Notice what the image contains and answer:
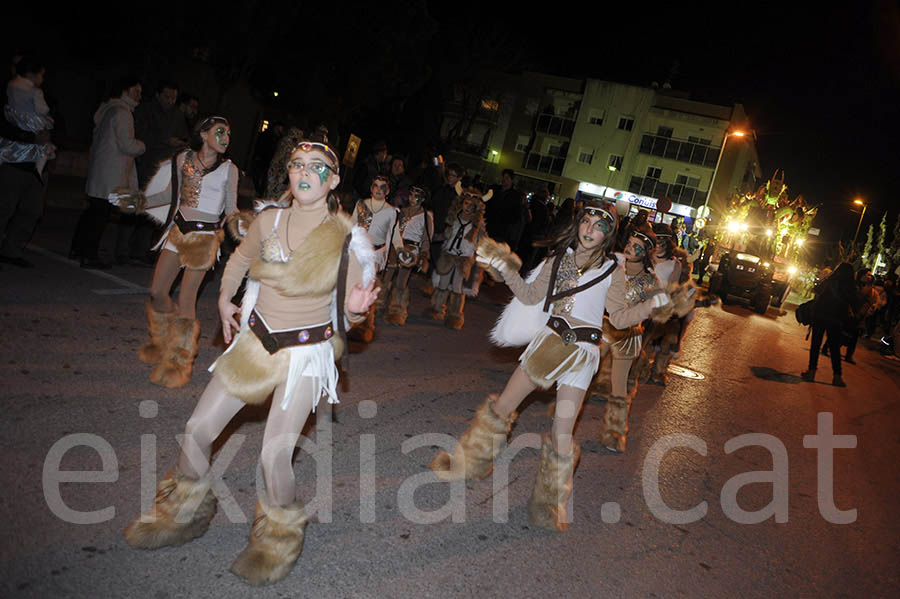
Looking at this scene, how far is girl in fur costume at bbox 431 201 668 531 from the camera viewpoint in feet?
13.7

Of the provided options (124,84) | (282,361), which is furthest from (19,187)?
(282,361)

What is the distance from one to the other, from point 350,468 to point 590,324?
1.91 meters

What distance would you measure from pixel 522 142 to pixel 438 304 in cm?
4900

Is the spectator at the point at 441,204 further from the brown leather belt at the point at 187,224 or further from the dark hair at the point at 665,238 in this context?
the brown leather belt at the point at 187,224

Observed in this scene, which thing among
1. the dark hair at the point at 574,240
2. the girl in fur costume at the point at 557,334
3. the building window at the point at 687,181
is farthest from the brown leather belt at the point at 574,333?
the building window at the point at 687,181

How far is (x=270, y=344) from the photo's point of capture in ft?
10.2

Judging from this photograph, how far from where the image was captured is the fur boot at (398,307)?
888 cm

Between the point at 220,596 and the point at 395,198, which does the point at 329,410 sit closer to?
the point at 220,596

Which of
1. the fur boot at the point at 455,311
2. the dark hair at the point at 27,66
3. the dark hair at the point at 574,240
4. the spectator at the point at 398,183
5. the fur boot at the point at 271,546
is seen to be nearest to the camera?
the fur boot at the point at 271,546

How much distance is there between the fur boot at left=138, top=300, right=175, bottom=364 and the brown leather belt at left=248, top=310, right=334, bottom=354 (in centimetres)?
230

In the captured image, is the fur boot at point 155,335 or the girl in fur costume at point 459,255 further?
the girl in fur costume at point 459,255

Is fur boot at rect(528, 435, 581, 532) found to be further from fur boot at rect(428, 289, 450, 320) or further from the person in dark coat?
the person in dark coat

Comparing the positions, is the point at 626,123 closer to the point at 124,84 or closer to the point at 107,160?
the point at 124,84

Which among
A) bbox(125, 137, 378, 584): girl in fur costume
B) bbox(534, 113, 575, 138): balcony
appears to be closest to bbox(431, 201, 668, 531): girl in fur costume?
bbox(125, 137, 378, 584): girl in fur costume
